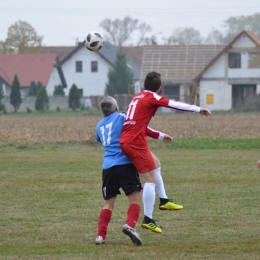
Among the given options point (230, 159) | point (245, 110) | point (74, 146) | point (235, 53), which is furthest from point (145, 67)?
point (230, 159)

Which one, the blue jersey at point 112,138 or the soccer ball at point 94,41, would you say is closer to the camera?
the blue jersey at point 112,138

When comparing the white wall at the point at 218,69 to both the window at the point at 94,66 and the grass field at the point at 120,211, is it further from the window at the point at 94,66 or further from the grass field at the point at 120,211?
the grass field at the point at 120,211

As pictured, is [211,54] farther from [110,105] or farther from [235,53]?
[110,105]

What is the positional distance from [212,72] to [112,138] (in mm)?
56951

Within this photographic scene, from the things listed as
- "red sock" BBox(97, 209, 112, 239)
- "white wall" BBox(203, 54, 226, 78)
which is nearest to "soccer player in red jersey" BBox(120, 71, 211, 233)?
"red sock" BBox(97, 209, 112, 239)

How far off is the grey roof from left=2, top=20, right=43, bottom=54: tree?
2395 centimetres

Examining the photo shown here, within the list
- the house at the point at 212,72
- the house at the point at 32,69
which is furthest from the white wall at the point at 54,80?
the house at the point at 212,72

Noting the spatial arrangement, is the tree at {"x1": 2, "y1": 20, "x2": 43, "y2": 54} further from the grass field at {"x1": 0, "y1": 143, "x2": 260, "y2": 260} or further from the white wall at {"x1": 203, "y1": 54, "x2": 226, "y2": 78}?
the grass field at {"x1": 0, "y1": 143, "x2": 260, "y2": 260}

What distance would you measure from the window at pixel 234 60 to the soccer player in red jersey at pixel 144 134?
56.8 m

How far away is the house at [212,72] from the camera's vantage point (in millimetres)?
63156

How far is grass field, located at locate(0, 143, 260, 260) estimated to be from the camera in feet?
24.1

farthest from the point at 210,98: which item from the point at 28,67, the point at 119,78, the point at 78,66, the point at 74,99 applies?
the point at 28,67

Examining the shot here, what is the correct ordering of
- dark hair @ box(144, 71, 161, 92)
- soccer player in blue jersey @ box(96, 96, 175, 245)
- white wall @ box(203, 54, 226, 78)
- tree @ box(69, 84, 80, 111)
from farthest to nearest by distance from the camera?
white wall @ box(203, 54, 226, 78) → tree @ box(69, 84, 80, 111) → dark hair @ box(144, 71, 161, 92) → soccer player in blue jersey @ box(96, 96, 175, 245)

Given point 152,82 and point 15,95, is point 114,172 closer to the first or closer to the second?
point 152,82
